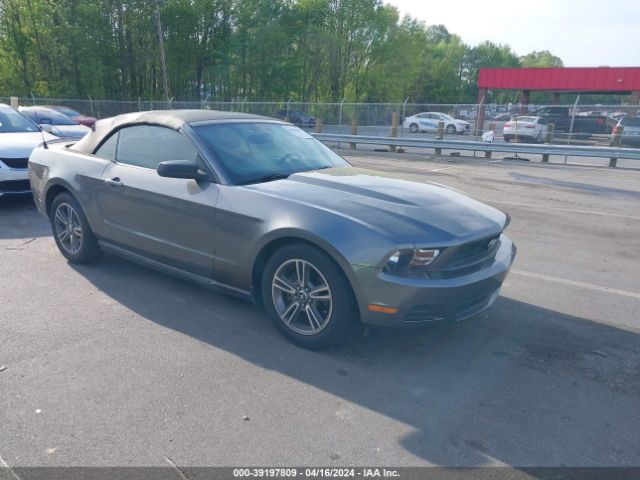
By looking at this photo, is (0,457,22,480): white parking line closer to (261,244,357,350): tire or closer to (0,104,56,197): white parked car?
(261,244,357,350): tire

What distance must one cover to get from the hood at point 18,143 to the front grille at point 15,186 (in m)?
0.36

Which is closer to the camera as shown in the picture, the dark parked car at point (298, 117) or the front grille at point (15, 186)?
the front grille at point (15, 186)

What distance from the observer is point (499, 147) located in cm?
1836

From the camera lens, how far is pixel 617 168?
54.5 ft

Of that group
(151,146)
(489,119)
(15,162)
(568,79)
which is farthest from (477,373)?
(568,79)

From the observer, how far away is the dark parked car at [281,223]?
137 inches

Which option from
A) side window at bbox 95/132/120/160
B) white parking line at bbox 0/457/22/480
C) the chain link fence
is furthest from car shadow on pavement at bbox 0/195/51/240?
the chain link fence

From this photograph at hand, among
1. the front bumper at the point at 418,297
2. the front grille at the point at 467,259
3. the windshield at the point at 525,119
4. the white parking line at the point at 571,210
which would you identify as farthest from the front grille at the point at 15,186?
the windshield at the point at 525,119

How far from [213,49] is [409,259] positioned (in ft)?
156

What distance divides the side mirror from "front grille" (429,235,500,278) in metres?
1.93

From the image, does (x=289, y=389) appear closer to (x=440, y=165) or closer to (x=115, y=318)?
(x=115, y=318)

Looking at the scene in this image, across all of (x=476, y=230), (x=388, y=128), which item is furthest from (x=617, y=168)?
(x=476, y=230)

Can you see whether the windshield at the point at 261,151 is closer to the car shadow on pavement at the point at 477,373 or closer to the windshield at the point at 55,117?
the car shadow on pavement at the point at 477,373

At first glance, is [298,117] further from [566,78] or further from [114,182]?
[566,78]
